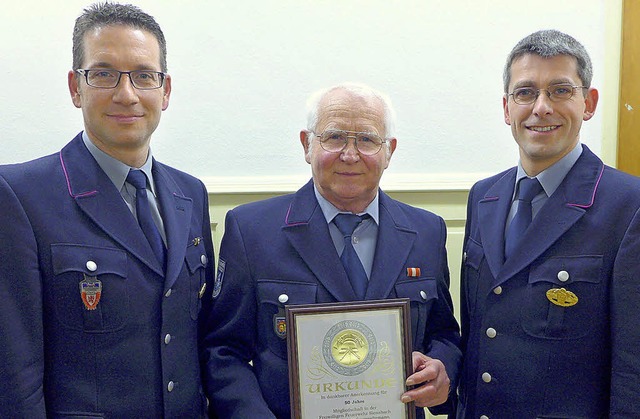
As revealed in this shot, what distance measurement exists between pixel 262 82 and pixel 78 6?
965 millimetres

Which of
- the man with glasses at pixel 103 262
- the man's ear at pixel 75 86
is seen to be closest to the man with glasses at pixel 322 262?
the man with glasses at pixel 103 262

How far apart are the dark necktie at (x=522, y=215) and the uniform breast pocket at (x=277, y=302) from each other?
0.59 m

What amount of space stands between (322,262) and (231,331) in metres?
0.32

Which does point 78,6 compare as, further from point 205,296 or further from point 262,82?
point 205,296

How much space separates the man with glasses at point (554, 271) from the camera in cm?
170

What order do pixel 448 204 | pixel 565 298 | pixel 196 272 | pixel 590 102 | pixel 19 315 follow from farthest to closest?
1. pixel 448 204
2. pixel 590 102
3. pixel 196 272
4. pixel 565 298
5. pixel 19 315

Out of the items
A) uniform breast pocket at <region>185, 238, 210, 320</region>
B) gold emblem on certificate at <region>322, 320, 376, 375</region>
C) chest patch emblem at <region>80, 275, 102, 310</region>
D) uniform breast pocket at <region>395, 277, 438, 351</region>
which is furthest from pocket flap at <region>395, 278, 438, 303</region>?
chest patch emblem at <region>80, 275, 102, 310</region>

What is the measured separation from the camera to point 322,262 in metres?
1.78

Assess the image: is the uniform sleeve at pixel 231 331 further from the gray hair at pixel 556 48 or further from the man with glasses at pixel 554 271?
the gray hair at pixel 556 48

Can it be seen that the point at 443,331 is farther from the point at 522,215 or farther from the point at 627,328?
the point at 627,328

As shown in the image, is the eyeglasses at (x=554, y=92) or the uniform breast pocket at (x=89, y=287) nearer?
the uniform breast pocket at (x=89, y=287)

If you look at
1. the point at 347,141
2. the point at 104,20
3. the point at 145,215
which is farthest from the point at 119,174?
the point at 347,141

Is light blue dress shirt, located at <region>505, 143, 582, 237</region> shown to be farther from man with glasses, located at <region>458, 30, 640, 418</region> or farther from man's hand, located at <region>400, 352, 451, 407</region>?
man's hand, located at <region>400, 352, 451, 407</region>

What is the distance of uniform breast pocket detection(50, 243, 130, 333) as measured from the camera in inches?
61.4
